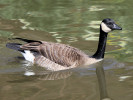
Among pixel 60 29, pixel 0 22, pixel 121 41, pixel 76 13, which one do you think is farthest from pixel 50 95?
pixel 76 13

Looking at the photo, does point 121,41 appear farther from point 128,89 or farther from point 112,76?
point 128,89

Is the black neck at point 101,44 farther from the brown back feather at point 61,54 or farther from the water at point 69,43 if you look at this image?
the brown back feather at point 61,54

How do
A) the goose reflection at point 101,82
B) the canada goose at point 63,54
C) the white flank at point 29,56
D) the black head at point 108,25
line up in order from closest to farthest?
the goose reflection at point 101,82
the black head at point 108,25
the canada goose at point 63,54
the white flank at point 29,56

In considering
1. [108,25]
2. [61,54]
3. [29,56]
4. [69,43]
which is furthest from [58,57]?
[69,43]

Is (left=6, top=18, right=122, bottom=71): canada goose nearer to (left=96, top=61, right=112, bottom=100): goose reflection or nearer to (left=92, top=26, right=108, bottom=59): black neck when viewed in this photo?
(left=92, top=26, right=108, bottom=59): black neck

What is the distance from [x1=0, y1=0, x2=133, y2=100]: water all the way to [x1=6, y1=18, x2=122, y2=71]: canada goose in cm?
22

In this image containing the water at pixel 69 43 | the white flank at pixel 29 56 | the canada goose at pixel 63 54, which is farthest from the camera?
the white flank at pixel 29 56

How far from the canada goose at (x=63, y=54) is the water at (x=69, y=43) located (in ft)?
0.73

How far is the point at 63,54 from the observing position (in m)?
9.46

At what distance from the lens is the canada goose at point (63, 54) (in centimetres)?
946

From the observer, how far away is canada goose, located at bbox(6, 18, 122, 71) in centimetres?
946

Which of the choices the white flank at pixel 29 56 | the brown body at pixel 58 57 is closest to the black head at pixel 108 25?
the brown body at pixel 58 57

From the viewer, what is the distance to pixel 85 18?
1391 cm


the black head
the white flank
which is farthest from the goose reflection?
the white flank
